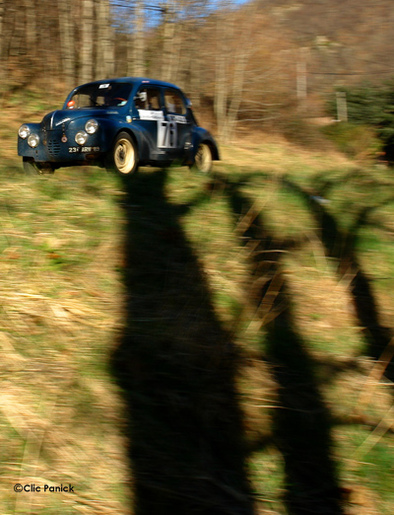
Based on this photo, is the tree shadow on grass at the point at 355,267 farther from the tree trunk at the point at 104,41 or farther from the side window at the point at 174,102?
the tree trunk at the point at 104,41

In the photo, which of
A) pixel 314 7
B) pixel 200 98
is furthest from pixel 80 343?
pixel 314 7

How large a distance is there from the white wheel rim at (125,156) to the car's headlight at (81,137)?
0.52m

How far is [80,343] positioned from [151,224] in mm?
1812

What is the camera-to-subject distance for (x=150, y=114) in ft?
26.5

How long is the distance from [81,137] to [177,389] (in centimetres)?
448

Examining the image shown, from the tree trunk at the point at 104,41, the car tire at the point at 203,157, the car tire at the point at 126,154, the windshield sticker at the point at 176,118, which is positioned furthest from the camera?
the tree trunk at the point at 104,41

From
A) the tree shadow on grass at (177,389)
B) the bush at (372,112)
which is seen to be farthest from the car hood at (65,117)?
the bush at (372,112)

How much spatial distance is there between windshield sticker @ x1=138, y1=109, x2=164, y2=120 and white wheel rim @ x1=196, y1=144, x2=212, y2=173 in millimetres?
1314

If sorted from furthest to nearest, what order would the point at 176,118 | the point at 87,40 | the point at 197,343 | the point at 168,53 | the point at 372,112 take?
the point at 372,112 → the point at 168,53 → the point at 87,40 → the point at 176,118 → the point at 197,343

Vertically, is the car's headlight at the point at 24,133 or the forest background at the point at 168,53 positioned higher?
the forest background at the point at 168,53

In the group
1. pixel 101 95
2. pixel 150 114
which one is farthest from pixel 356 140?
pixel 101 95

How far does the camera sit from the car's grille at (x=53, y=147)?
7.36 metres

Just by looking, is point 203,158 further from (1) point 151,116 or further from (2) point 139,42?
(2) point 139,42

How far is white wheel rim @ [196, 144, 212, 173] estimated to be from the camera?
947 cm
